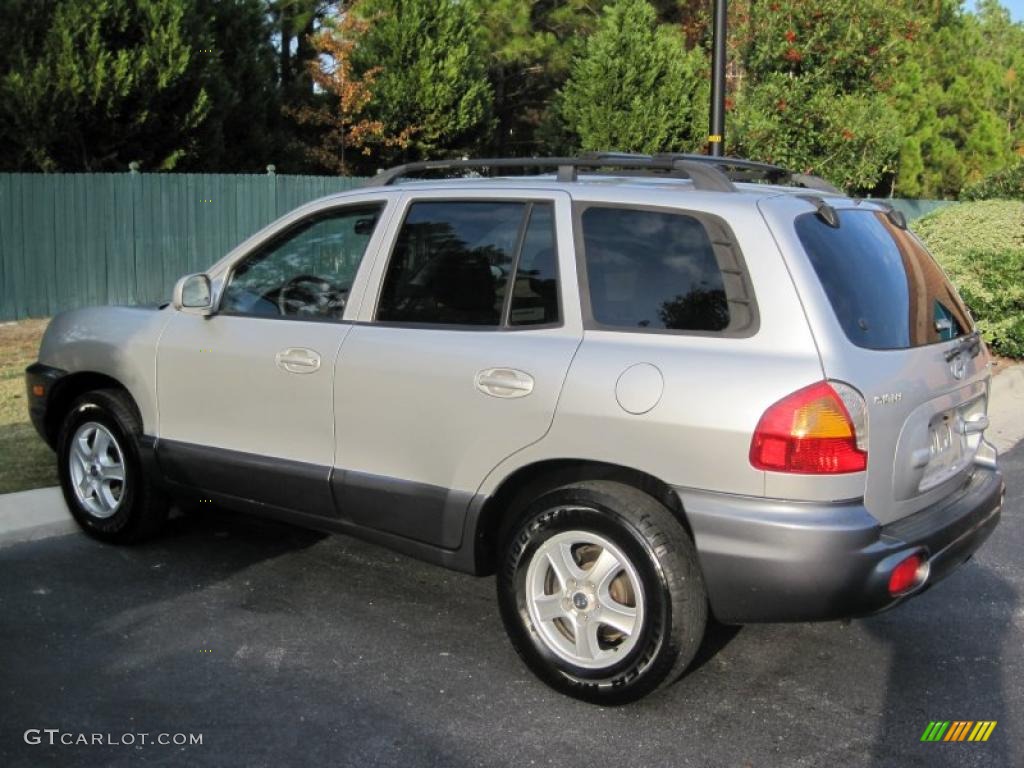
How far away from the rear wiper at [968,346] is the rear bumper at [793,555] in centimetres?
76

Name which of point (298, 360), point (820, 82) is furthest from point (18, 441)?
point (820, 82)

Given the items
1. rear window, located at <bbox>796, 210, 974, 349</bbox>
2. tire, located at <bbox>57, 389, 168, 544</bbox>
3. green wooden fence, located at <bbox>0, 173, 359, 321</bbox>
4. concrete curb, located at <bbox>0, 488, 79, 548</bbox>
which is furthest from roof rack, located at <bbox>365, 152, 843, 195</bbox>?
green wooden fence, located at <bbox>0, 173, 359, 321</bbox>

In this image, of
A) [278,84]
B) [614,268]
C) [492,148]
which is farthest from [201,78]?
[614,268]

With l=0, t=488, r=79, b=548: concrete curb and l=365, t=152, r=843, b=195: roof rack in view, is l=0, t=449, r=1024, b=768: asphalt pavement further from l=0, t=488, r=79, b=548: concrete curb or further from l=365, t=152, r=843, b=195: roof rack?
l=365, t=152, r=843, b=195: roof rack

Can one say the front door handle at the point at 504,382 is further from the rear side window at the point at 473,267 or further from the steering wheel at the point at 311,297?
the steering wheel at the point at 311,297

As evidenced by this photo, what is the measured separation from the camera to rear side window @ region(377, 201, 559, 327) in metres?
4.15

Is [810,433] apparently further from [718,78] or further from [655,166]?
[718,78]

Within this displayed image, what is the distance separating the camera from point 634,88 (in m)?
21.2

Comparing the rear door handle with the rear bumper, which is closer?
the rear bumper

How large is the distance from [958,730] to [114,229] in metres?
12.9

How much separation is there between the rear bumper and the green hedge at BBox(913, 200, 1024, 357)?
9175 mm

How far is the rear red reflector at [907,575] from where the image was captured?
358 centimetres

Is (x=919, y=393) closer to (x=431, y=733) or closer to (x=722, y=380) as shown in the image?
(x=722, y=380)

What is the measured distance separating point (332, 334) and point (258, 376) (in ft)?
1.42
